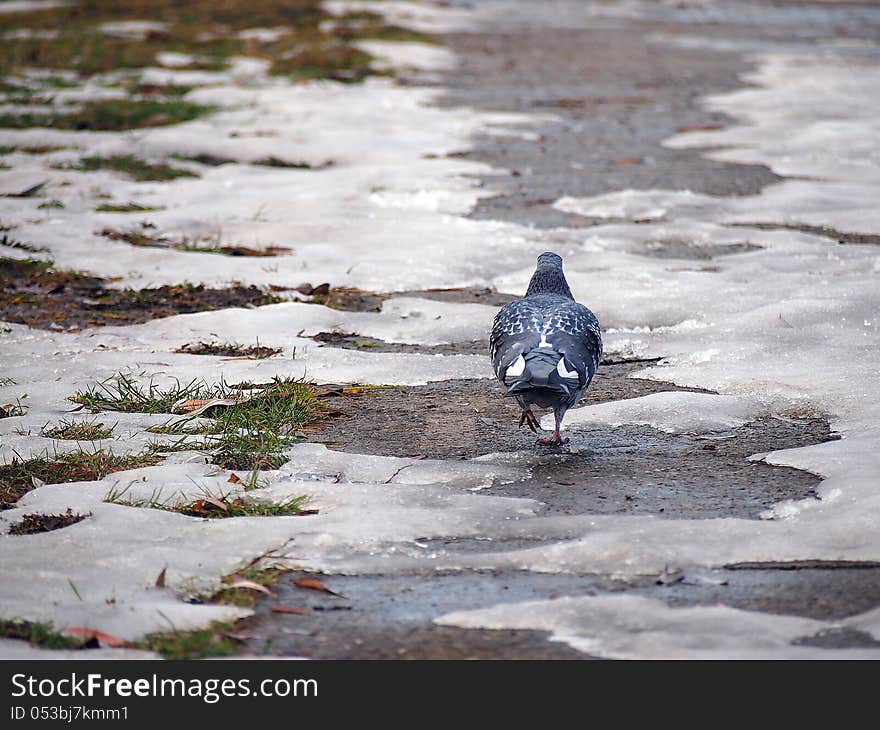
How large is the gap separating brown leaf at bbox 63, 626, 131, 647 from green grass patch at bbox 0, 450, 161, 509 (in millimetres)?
1082

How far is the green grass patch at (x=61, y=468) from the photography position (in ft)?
14.3

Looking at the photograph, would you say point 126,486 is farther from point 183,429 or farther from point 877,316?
point 877,316

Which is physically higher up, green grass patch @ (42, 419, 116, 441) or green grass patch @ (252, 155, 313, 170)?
green grass patch @ (42, 419, 116, 441)

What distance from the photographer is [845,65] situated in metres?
14.5

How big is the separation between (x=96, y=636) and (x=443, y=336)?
3.25 m

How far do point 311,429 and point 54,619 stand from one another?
1.77 meters

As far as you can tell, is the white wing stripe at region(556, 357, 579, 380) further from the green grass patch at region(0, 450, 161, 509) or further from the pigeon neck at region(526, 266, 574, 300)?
the green grass patch at region(0, 450, 161, 509)

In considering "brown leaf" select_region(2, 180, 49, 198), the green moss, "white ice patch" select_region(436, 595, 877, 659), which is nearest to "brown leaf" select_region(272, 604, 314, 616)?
"white ice patch" select_region(436, 595, 877, 659)

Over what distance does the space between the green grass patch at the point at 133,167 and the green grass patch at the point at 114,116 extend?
4.00ft

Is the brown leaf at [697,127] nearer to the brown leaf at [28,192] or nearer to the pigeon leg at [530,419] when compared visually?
the brown leaf at [28,192]

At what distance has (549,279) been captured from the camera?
5.73 m

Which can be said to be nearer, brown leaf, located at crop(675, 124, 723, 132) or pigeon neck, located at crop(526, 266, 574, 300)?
pigeon neck, located at crop(526, 266, 574, 300)

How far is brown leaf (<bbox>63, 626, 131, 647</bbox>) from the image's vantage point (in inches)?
129

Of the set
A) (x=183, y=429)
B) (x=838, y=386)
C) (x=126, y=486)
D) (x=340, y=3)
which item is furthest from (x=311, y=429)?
(x=340, y=3)
